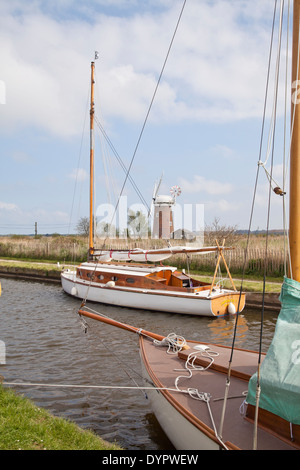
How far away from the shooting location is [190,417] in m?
4.69

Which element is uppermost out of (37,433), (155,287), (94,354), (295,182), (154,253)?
(295,182)

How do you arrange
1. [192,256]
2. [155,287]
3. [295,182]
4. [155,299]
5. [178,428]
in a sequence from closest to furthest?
[178,428] < [295,182] < [155,299] < [155,287] < [192,256]

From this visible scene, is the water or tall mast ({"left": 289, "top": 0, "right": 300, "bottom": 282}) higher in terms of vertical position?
tall mast ({"left": 289, "top": 0, "right": 300, "bottom": 282})

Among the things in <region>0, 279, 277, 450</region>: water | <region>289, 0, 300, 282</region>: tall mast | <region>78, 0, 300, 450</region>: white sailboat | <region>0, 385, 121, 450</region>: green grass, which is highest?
<region>289, 0, 300, 282</region>: tall mast

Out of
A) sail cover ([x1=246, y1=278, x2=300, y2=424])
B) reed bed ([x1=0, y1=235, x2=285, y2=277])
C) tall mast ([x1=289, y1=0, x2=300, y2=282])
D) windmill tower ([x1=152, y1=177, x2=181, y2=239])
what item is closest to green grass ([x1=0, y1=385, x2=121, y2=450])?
sail cover ([x1=246, y1=278, x2=300, y2=424])

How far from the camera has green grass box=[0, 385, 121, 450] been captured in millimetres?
4668

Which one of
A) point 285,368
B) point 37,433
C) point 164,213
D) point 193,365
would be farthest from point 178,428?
point 164,213

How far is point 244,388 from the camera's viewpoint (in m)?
5.55

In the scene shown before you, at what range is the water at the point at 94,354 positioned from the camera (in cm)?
679

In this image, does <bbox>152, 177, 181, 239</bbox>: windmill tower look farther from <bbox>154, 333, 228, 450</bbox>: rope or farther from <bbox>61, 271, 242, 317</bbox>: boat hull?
<bbox>154, 333, 228, 450</bbox>: rope

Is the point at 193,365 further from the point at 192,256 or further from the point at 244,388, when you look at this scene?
the point at 192,256

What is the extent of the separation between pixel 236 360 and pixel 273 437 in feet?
7.39

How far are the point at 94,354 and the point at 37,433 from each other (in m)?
5.47
